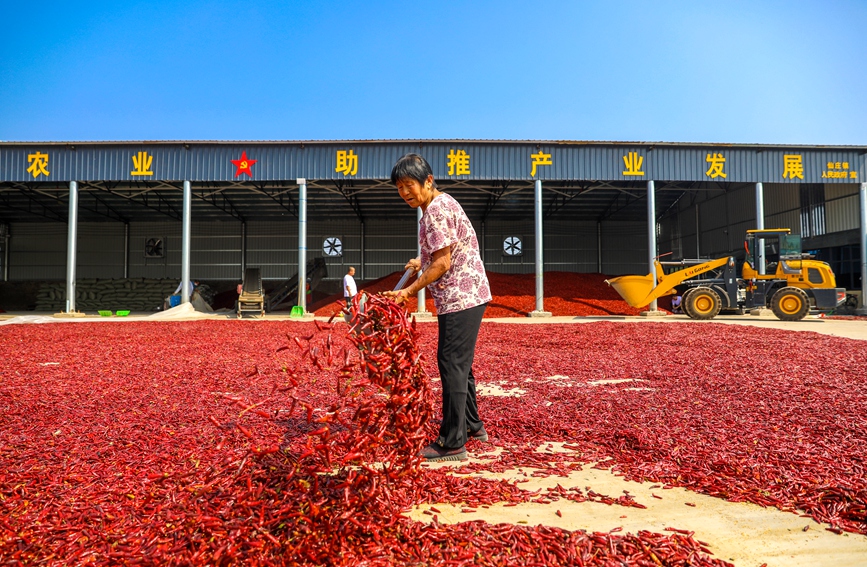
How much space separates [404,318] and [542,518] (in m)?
1.24

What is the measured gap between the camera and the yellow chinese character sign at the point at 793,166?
65.6 feet

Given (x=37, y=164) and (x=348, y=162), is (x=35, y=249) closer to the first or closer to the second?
(x=37, y=164)

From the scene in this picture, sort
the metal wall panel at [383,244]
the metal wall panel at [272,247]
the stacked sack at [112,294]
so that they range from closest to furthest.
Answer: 1. the stacked sack at [112,294]
2. the metal wall panel at [383,244]
3. the metal wall panel at [272,247]

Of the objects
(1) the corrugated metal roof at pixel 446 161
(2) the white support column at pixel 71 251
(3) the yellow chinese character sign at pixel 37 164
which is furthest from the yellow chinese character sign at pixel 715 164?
(3) the yellow chinese character sign at pixel 37 164

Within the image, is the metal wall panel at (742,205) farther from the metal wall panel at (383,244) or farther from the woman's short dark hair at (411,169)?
the woman's short dark hair at (411,169)

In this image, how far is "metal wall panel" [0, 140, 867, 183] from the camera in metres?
20.1

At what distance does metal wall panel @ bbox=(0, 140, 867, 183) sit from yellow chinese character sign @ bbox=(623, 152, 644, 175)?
0.13ft

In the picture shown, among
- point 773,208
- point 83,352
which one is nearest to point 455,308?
point 83,352

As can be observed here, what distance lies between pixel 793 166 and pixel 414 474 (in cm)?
2321

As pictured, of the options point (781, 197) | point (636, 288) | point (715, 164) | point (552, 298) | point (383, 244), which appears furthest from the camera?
point (383, 244)

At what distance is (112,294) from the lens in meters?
30.1

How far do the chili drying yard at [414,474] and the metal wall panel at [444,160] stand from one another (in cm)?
1555

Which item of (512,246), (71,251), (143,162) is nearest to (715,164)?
(512,246)

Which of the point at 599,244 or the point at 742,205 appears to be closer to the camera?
the point at 742,205
